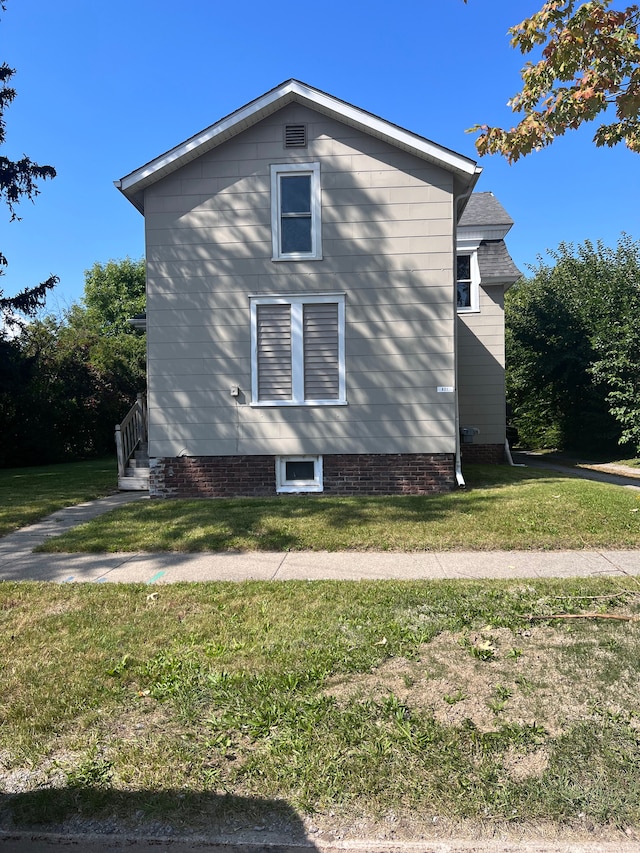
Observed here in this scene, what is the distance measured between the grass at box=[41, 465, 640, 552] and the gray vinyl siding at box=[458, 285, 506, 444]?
19.0 ft

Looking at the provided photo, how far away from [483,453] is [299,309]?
24.4 feet

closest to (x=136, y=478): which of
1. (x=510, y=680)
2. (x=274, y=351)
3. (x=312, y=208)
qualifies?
(x=274, y=351)

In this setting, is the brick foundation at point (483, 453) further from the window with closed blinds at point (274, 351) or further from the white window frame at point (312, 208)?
the white window frame at point (312, 208)

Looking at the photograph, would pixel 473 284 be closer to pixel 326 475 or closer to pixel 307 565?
pixel 326 475

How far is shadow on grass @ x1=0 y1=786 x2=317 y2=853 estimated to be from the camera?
2.53 meters

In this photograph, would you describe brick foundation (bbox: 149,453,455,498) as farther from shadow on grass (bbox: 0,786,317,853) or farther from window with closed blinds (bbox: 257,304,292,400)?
shadow on grass (bbox: 0,786,317,853)

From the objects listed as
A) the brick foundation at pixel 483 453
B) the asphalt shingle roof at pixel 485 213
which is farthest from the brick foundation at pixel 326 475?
the asphalt shingle roof at pixel 485 213

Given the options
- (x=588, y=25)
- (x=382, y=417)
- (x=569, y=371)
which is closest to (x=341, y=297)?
(x=382, y=417)

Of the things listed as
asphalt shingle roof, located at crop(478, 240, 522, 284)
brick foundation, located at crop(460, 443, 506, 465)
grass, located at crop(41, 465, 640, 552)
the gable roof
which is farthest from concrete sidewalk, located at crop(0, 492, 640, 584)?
asphalt shingle roof, located at crop(478, 240, 522, 284)

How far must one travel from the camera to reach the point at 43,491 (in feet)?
41.4

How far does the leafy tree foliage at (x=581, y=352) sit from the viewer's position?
18.0 metres

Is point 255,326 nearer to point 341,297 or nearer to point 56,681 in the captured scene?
point 341,297

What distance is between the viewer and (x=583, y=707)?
3.30 m

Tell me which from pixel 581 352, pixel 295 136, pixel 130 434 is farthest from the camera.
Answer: pixel 581 352
